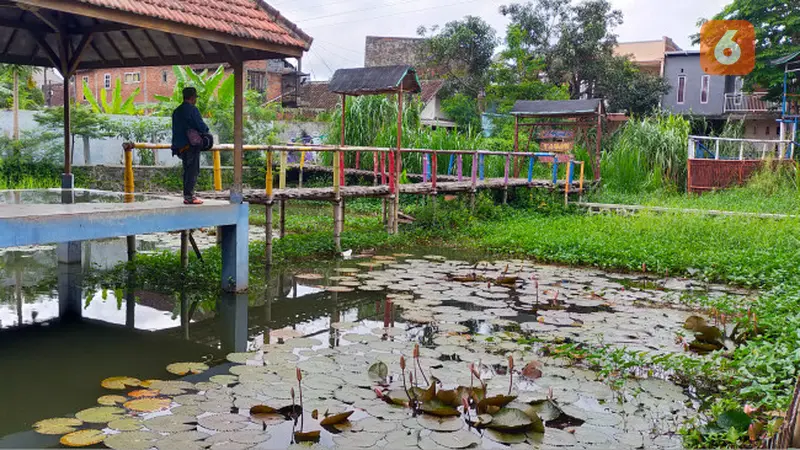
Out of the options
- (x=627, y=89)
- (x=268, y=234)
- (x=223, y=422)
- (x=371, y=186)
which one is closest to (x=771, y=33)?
(x=627, y=89)

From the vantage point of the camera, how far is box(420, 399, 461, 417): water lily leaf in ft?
13.0

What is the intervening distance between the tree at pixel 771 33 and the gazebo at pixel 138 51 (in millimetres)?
18914

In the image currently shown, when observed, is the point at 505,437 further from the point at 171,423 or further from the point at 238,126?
the point at 238,126

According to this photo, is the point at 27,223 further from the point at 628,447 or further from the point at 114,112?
the point at 114,112

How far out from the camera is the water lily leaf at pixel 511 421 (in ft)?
12.5

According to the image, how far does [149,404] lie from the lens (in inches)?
164

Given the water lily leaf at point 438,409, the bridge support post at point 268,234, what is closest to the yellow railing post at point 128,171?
the bridge support post at point 268,234

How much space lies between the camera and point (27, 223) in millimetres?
5398

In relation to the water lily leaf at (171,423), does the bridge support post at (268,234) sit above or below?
above

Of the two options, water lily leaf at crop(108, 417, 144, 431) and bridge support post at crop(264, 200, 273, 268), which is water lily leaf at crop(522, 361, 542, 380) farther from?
bridge support post at crop(264, 200, 273, 268)

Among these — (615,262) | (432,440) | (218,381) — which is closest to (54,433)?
(218,381)

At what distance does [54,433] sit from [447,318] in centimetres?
353

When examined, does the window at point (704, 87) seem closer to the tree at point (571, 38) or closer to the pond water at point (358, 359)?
the tree at point (571, 38)

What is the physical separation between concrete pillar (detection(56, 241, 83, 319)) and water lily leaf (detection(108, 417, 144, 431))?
3.05 meters
